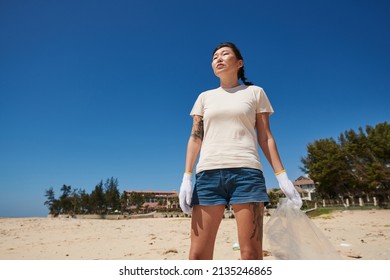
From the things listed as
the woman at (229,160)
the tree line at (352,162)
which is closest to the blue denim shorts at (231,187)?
the woman at (229,160)

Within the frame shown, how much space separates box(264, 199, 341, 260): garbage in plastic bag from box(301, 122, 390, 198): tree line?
29527 mm

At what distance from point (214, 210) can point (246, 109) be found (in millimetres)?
771

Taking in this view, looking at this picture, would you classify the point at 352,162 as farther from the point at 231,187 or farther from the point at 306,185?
the point at 306,185

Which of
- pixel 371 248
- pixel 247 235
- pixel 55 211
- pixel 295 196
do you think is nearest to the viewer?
pixel 247 235

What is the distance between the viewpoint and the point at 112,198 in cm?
5253

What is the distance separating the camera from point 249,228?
5.72 ft

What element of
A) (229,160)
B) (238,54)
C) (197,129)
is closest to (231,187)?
(229,160)

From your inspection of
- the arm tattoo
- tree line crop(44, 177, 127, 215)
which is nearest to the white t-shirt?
the arm tattoo

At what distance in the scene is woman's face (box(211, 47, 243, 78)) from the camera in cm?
215

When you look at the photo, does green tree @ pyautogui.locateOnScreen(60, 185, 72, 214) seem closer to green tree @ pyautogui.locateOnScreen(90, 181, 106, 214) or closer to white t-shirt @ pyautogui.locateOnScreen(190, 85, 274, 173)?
green tree @ pyautogui.locateOnScreen(90, 181, 106, 214)

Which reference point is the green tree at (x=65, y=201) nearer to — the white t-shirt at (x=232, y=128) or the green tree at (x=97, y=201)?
the green tree at (x=97, y=201)

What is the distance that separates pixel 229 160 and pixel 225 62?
2.77ft
